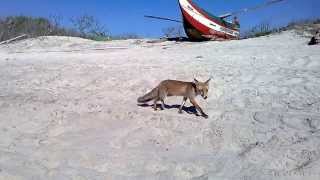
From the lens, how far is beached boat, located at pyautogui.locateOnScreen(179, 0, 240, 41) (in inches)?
674

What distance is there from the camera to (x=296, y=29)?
1485 cm

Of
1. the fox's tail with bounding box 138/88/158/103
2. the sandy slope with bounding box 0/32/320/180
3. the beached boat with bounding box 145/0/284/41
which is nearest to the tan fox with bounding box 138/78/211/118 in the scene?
the fox's tail with bounding box 138/88/158/103

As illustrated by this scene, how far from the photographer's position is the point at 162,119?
828cm

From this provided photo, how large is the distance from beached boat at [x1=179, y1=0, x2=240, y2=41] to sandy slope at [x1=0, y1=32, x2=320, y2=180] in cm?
364

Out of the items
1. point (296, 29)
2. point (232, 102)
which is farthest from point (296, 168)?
point (296, 29)

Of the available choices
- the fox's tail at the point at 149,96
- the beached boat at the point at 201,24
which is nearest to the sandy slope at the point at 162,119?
the fox's tail at the point at 149,96

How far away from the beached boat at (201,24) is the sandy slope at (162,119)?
3.64 m

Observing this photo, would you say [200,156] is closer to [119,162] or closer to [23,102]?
[119,162]

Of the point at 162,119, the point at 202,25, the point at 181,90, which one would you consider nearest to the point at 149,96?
the point at 181,90

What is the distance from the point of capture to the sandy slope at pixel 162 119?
6.48 metres

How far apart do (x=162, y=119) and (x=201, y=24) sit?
31.1ft

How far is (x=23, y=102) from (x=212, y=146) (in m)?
3.90

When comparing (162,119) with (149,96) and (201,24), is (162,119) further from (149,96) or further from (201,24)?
(201,24)

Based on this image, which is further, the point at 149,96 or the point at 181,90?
the point at 149,96
